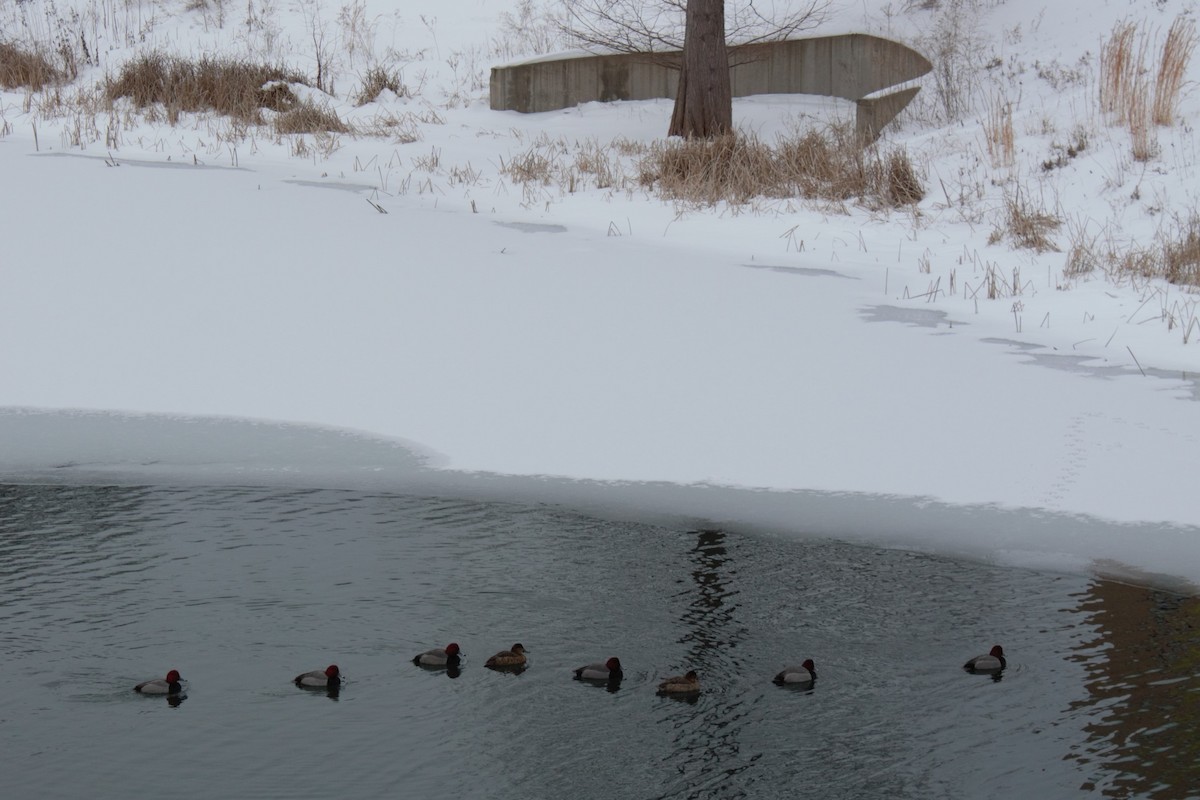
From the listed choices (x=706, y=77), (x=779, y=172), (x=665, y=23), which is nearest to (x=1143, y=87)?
(x=779, y=172)

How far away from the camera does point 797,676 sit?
5.44 meters

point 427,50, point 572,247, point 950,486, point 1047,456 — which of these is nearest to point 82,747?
point 950,486

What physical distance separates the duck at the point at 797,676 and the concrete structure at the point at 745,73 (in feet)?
46.3

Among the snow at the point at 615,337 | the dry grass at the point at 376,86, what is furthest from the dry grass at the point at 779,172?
the dry grass at the point at 376,86

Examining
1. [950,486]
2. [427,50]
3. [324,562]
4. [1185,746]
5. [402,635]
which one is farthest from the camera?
[427,50]

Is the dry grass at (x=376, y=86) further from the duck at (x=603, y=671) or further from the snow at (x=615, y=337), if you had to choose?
the duck at (x=603, y=671)

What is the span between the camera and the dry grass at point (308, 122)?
675 inches

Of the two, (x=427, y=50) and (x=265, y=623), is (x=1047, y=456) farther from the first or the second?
(x=427, y=50)

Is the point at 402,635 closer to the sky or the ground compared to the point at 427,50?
closer to the ground

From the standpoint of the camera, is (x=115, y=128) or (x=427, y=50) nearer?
(x=115, y=128)

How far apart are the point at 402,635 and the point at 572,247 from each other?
7472 mm

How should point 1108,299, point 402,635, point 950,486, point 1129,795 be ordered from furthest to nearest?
point 1108,299, point 950,486, point 402,635, point 1129,795

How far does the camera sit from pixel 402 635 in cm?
591

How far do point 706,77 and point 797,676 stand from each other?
12.4 m
